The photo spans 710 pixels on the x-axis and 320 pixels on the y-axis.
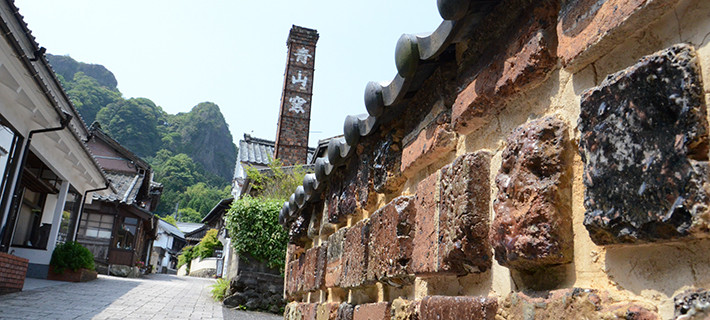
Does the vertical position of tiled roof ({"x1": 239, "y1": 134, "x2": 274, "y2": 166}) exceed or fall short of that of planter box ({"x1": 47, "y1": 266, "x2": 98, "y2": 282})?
it exceeds it

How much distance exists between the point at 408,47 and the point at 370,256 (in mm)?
842

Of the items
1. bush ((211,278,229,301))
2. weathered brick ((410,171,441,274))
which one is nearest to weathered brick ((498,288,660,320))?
weathered brick ((410,171,441,274))

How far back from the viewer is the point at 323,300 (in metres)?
2.98

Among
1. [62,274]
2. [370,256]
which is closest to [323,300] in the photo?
[370,256]

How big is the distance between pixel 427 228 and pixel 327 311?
4.55 feet

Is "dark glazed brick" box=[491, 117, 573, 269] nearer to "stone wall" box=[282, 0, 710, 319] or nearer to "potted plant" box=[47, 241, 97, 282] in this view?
"stone wall" box=[282, 0, 710, 319]

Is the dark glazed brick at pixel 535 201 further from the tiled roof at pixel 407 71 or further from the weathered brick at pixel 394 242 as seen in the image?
the weathered brick at pixel 394 242

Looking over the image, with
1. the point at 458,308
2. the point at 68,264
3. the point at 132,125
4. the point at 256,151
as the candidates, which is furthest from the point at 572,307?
the point at 132,125

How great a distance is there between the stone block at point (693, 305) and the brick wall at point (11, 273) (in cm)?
889

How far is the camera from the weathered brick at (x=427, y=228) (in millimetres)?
1375

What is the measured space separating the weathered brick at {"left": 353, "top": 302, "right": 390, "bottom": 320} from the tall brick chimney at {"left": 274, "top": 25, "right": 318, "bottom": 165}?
40.1 feet

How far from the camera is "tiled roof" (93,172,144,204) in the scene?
18.4m

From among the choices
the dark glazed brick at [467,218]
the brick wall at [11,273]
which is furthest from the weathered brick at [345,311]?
the brick wall at [11,273]

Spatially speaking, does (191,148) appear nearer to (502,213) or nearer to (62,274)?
(62,274)
